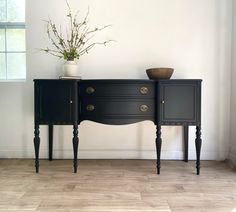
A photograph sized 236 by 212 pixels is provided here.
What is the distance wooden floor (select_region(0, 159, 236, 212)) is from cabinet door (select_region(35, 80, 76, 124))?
1.56ft

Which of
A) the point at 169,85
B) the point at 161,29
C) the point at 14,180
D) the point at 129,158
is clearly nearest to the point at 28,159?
the point at 14,180

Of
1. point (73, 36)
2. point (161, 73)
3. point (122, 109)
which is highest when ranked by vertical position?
point (73, 36)

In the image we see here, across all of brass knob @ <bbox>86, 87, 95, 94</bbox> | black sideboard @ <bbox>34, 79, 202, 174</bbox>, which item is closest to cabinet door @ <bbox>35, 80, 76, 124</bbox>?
black sideboard @ <bbox>34, 79, 202, 174</bbox>

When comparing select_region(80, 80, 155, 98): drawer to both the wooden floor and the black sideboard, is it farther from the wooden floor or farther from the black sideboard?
the wooden floor

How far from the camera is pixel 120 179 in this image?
1.87 meters

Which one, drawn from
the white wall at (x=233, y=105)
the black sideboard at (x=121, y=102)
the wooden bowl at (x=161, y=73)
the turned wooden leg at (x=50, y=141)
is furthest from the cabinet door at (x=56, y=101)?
the white wall at (x=233, y=105)

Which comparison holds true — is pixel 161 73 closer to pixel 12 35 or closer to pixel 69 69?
pixel 69 69

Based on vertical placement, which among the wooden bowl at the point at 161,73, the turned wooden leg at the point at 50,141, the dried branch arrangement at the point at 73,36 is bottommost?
the turned wooden leg at the point at 50,141

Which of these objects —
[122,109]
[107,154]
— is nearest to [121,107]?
[122,109]

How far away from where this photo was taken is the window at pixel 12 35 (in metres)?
2.54

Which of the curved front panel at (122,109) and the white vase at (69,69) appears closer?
the curved front panel at (122,109)

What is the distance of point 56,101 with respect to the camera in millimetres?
2004

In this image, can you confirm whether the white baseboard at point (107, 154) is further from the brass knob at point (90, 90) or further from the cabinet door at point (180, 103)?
the brass knob at point (90, 90)

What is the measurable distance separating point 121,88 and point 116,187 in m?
0.78
